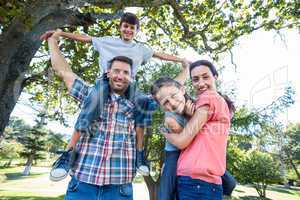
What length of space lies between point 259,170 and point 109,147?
35.4 metres

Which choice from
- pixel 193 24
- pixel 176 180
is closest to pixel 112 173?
pixel 176 180

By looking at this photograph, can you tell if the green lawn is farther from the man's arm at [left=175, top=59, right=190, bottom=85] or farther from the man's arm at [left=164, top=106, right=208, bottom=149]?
the man's arm at [left=164, top=106, right=208, bottom=149]

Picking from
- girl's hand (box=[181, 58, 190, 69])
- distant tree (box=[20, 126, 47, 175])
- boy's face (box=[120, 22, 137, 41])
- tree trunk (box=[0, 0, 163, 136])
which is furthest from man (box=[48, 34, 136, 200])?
distant tree (box=[20, 126, 47, 175])

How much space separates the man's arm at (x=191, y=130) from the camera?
8.92 ft

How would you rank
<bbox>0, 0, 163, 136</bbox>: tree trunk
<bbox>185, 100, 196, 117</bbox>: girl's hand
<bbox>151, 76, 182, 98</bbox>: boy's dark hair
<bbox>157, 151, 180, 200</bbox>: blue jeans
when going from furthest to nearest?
<bbox>0, 0, 163, 136</bbox>: tree trunk
<bbox>151, 76, 182, 98</bbox>: boy's dark hair
<bbox>185, 100, 196, 117</bbox>: girl's hand
<bbox>157, 151, 180, 200</bbox>: blue jeans

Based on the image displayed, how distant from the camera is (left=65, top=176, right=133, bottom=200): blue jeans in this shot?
2781 mm

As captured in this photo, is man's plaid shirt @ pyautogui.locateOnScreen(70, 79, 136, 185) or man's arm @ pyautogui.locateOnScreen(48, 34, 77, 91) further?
man's arm @ pyautogui.locateOnScreen(48, 34, 77, 91)

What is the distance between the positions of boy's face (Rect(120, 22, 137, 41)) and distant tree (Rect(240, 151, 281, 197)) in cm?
3375

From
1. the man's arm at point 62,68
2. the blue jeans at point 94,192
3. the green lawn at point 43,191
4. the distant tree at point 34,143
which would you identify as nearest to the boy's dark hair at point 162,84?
the man's arm at point 62,68

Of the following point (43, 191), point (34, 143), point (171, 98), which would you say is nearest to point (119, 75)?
point (171, 98)

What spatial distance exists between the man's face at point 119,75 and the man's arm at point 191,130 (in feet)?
2.54

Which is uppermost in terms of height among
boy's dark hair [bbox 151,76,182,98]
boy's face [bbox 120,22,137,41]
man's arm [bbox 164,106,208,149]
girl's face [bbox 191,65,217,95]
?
boy's face [bbox 120,22,137,41]

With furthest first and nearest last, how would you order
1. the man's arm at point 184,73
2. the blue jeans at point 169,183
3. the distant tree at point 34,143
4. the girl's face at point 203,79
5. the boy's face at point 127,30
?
1. the distant tree at point 34,143
2. the boy's face at point 127,30
3. the man's arm at point 184,73
4. the girl's face at point 203,79
5. the blue jeans at point 169,183

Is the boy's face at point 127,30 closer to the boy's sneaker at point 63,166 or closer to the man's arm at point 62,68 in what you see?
the man's arm at point 62,68
